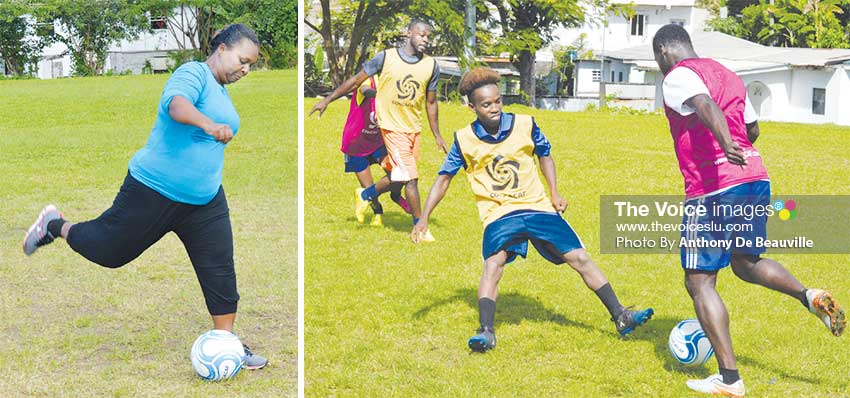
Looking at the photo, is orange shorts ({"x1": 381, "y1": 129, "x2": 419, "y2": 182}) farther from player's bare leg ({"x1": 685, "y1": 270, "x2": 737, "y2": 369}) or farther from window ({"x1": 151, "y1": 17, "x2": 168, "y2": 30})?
window ({"x1": 151, "y1": 17, "x2": 168, "y2": 30})

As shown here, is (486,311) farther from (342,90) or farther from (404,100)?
(404,100)

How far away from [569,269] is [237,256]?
2.57 meters

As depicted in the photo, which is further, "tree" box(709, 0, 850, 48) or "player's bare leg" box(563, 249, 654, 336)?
"tree" box(709, 0, 850, 48)

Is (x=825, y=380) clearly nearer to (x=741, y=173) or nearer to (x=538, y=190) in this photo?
(x=741, y=173)

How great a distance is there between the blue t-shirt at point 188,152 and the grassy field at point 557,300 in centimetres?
79

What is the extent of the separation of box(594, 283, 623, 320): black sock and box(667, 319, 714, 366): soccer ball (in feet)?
0.92

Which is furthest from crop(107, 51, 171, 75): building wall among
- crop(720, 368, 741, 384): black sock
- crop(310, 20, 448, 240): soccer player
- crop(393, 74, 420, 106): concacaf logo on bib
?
crop(720, 368, 741, 384): black sock

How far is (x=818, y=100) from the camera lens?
5395 millimetres

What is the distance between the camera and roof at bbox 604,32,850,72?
4.92 m

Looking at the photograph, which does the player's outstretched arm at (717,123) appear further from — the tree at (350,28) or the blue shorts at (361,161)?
the blue shorts at (361,161)

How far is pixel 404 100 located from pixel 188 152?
Answer: 5.45ft

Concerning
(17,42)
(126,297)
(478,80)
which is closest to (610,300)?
(478,80)

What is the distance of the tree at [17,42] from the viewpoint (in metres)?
22.4

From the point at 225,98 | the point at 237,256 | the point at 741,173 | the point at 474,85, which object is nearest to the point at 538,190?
the point at 474,85
